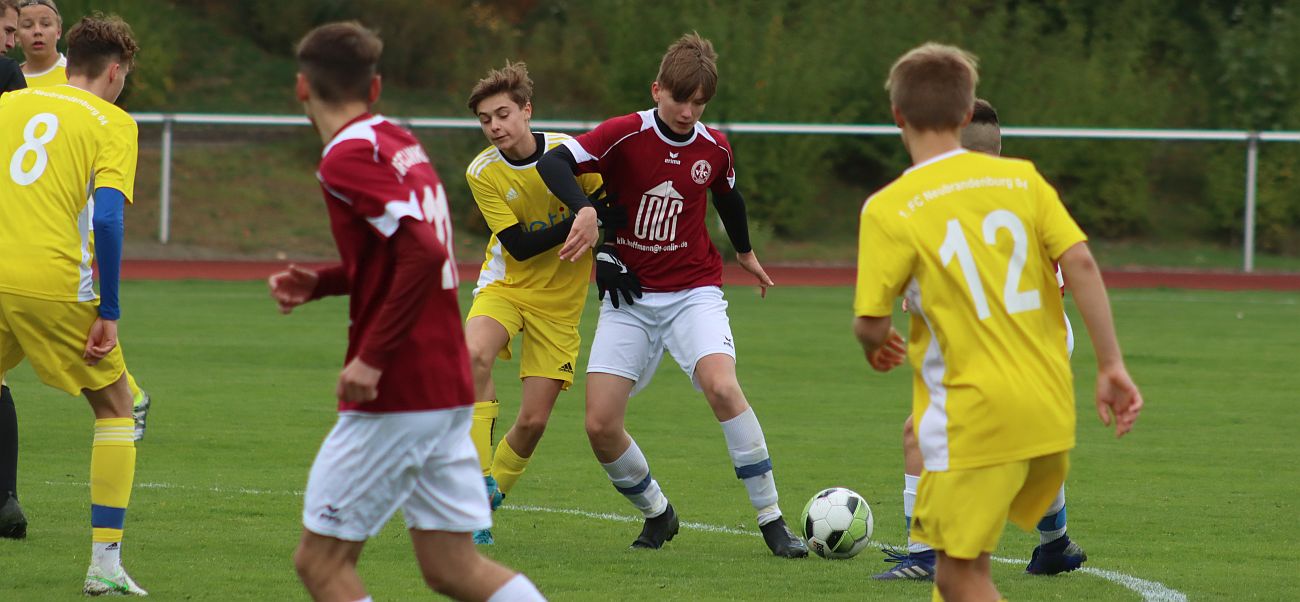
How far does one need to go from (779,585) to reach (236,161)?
847 inches

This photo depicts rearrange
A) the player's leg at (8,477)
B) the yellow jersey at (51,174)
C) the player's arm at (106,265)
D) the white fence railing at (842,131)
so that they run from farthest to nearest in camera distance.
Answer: the white fence railing at (842,131) → the player's leg at (8,477) → the yellow jersey at (51,174) → the player's arm at (106,265)

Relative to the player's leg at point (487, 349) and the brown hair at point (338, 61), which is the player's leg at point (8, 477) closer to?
the player's leg at point (487, 349)

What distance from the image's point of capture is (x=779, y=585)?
216 inches

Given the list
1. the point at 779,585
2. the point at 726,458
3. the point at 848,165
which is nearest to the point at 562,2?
the point at 848,165

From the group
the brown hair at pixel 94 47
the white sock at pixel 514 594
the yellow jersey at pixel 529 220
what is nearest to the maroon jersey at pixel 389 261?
the white sock at pixel 514 594

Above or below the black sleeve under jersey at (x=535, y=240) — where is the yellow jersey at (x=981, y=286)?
above

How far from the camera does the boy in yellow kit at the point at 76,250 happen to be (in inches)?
200

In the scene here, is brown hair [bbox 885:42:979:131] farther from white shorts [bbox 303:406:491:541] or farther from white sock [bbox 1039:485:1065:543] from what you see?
white sock [bbox 1039:485:1065:543]

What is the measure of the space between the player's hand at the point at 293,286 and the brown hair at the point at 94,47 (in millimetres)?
1734

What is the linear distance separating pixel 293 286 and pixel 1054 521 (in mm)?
2957

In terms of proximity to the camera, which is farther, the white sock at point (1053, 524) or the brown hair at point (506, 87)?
the brown hair at point (506, 87)

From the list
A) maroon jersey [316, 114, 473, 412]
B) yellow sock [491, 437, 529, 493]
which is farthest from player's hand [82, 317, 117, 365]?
yellow sock [491, 437, 529, 493]

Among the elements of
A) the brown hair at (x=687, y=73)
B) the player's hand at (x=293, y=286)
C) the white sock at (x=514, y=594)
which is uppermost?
the brown hair at (x=687, y=73)

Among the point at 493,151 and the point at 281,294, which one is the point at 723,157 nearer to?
the point at 493,151
